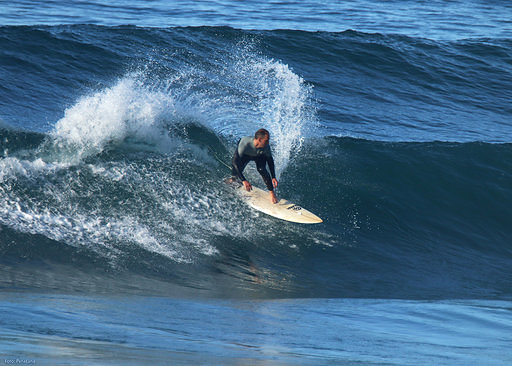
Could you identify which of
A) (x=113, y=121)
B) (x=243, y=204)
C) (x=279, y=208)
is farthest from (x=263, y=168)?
(x=113, y=121)

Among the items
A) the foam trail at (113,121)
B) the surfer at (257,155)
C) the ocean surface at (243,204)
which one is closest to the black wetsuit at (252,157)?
the surfer at (257,155)

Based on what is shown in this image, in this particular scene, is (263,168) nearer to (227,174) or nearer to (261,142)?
(261,142)

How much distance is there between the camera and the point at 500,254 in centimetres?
1023

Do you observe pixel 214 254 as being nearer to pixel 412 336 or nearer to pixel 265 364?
pixel 412 336

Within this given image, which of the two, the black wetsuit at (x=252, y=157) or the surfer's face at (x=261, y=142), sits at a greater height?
the surfer's face at (x=261, y=142)

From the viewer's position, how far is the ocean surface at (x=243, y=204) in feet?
17.9

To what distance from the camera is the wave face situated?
8.38m

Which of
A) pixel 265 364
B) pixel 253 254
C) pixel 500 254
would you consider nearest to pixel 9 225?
pixel 253 254

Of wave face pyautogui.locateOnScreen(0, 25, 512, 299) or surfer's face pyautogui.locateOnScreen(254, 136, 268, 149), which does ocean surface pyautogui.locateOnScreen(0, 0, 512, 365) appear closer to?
wave face pyautogui.locateOnScreen(0, 25, 512, 299)

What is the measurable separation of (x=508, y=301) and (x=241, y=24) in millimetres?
17689

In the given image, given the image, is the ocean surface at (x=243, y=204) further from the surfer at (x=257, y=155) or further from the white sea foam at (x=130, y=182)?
the surfer at (x=257, y=155)

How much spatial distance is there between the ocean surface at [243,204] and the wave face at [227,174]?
0.04 m

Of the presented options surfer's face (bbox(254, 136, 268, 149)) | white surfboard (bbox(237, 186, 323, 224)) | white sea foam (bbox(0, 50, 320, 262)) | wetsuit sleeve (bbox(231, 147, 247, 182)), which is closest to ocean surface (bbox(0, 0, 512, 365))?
white sea foam (bbox(0, 50, 320, 262))

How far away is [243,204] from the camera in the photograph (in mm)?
10023
